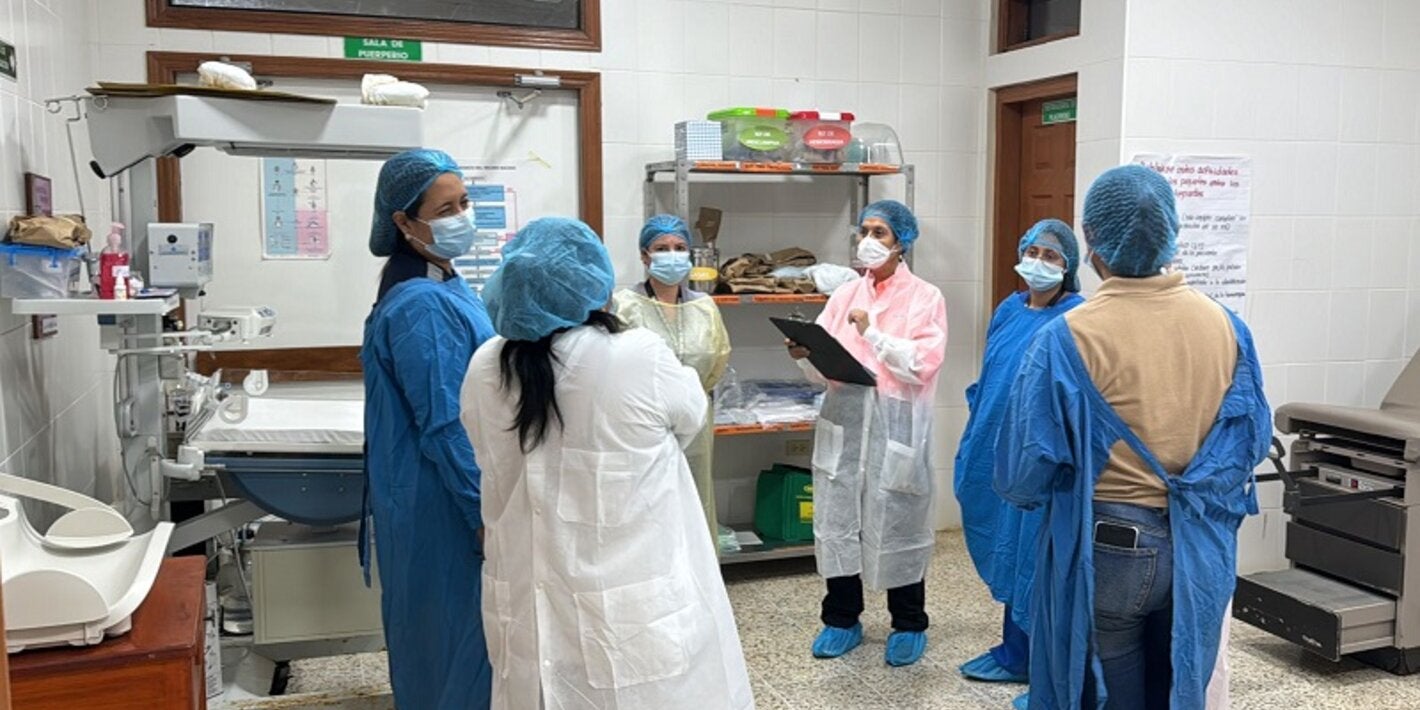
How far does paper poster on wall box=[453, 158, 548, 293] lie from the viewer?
13.8 ft

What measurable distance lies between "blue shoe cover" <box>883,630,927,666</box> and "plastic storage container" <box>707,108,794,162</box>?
1.78 m

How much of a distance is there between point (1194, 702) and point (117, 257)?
2.55 m

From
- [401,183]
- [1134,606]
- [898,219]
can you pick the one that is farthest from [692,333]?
[1134,606]

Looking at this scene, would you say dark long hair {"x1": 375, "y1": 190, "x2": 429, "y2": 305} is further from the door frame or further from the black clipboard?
the door frame

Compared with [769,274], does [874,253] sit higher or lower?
higher

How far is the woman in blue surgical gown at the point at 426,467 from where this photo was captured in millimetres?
2223

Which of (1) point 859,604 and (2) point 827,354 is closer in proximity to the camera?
(2) point 827,354

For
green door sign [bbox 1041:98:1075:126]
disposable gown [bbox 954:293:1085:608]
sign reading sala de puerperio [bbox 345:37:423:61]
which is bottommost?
disposable gown [bbox 954:293:1085:608]

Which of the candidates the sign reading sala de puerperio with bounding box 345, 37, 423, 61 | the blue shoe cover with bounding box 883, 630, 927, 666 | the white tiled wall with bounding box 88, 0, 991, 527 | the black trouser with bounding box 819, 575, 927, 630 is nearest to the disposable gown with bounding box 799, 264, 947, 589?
the black trouser with bounding box 819, 575, 927, 630

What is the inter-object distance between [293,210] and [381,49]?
0.64 meters

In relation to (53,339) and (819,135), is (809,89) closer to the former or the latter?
(819,135)

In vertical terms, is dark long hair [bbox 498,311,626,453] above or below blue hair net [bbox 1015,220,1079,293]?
below

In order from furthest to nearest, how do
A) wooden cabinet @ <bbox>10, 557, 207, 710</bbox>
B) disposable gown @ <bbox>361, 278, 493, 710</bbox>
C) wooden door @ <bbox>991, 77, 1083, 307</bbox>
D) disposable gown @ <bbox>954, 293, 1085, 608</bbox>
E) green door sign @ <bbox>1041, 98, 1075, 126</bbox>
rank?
wooden door @ <bbox>991, 77, 1083, 307</bbox>, green door sign @ <bbox>1041, 98, 1075, 126</bbox>, disposable gown @ <bbox>954, 293, 1085, 608</bbox>, disposable gown @ <bbox>361, 278, 493, 710</bbox>, wooden cabinet @ <bbox>10, 557, 207, 710</bbox>

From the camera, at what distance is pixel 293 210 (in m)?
3.97
